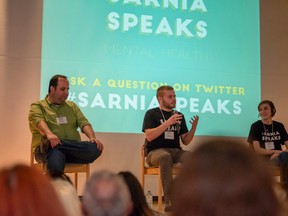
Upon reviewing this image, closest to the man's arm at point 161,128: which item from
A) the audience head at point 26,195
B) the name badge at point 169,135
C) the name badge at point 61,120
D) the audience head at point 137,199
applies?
the name badge at point 169,135

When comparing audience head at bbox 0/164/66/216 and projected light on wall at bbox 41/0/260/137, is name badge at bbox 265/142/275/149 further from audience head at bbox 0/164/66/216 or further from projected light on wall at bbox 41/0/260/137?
audience head at bbox 0/164/66/216

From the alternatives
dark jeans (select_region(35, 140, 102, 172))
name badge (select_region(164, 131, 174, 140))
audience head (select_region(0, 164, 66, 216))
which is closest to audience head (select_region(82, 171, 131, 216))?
audience head (select_region(0, 164, 66, 216))

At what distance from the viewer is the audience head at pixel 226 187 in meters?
0.54

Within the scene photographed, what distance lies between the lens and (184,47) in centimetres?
485

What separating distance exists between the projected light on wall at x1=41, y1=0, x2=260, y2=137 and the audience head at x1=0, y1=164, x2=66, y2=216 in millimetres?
3899

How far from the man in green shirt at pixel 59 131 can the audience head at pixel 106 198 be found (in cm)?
201

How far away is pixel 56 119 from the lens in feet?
12.3

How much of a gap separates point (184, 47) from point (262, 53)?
3.10ft

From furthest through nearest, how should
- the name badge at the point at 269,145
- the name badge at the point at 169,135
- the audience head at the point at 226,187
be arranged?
the name badge at the point at 269,145, the name badge at the point at 169,135, the audience head at the point at 226,187

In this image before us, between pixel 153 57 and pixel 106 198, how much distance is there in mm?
3598

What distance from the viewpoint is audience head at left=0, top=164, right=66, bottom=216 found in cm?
56

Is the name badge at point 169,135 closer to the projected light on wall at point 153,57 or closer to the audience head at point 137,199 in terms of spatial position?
the projected light on wall at point 153,57

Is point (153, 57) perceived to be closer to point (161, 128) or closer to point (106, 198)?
point (161, 128)

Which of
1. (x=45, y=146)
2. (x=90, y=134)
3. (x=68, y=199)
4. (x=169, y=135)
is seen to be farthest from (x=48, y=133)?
(x=68, y=199)
